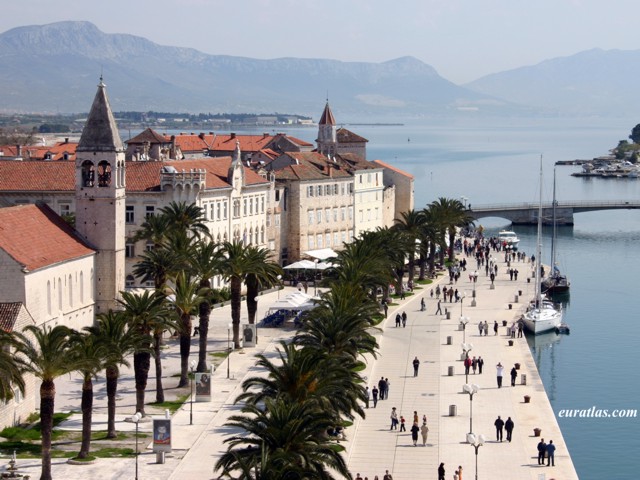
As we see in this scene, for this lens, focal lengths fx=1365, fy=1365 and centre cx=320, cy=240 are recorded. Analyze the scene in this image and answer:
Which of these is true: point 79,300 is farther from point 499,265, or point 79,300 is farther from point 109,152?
point 499,265

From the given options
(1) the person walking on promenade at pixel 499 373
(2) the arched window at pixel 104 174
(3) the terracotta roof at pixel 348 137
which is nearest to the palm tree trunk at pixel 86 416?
(1) the person walking on promenade at pixel 499 373

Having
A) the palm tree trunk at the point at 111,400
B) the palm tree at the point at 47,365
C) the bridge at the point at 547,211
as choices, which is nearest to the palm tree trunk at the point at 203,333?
the palm tree trunk at the point at 111,400

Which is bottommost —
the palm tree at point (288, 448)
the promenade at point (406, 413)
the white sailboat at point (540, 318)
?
the white sailboat at point (540, 318)

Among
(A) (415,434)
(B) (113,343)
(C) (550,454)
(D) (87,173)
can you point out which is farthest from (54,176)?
(C) (550,454)

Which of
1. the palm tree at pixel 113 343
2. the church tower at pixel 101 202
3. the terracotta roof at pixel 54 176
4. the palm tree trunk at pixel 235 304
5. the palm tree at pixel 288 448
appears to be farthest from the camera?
the terracotta roof at pixel 54 176

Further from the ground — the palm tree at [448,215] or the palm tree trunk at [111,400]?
the palm tree at [448,215]

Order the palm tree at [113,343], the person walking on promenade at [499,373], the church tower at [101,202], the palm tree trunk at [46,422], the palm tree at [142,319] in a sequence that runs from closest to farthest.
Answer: the palm tree trunk at [46,422] < the palm tree at [113,343] < the palm tree at [142,319] < the person walking on promenade at [499,373] < the church tower at [101,202]

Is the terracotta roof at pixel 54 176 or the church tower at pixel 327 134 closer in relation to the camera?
the terracotta roof at pixel 54 176

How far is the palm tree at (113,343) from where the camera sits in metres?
44.1

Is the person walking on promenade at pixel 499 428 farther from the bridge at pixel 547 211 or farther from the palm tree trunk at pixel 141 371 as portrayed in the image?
the bridge at pixel 547 211

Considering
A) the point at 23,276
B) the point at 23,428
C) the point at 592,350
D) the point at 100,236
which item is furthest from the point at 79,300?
the point at 592,350

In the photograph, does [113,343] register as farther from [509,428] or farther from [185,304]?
[509,428]

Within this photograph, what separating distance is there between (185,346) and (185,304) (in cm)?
247

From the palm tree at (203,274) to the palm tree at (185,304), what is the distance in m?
1.64
